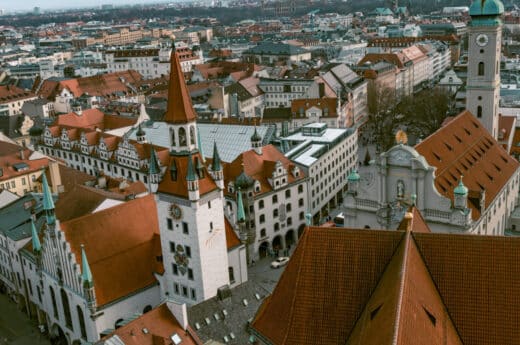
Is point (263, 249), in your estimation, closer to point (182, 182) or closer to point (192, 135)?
point (182, 182)

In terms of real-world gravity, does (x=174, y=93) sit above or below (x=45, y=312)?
above

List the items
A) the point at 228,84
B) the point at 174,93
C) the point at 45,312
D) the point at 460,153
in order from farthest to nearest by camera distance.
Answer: the point at 228,84 → the point at 460,153 → the point at 45,312 → the point at 174,93

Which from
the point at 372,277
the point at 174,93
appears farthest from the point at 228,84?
the point at 372,277

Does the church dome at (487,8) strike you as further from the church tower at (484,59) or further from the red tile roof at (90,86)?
the red tile roof at (90,86)

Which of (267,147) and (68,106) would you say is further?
(68,106)

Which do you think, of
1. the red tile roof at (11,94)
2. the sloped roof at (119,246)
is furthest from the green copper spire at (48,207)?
the red tile roof at (11,94)

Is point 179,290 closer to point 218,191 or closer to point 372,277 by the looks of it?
point 218,191

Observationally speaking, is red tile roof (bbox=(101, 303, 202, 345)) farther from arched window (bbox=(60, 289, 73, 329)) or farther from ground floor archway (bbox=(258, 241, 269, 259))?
ground floor archway (bbox=(258, 241, 269, 259))

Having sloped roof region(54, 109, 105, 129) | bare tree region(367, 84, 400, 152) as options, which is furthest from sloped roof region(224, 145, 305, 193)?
bare tree region(367, 84, 400, 152)
